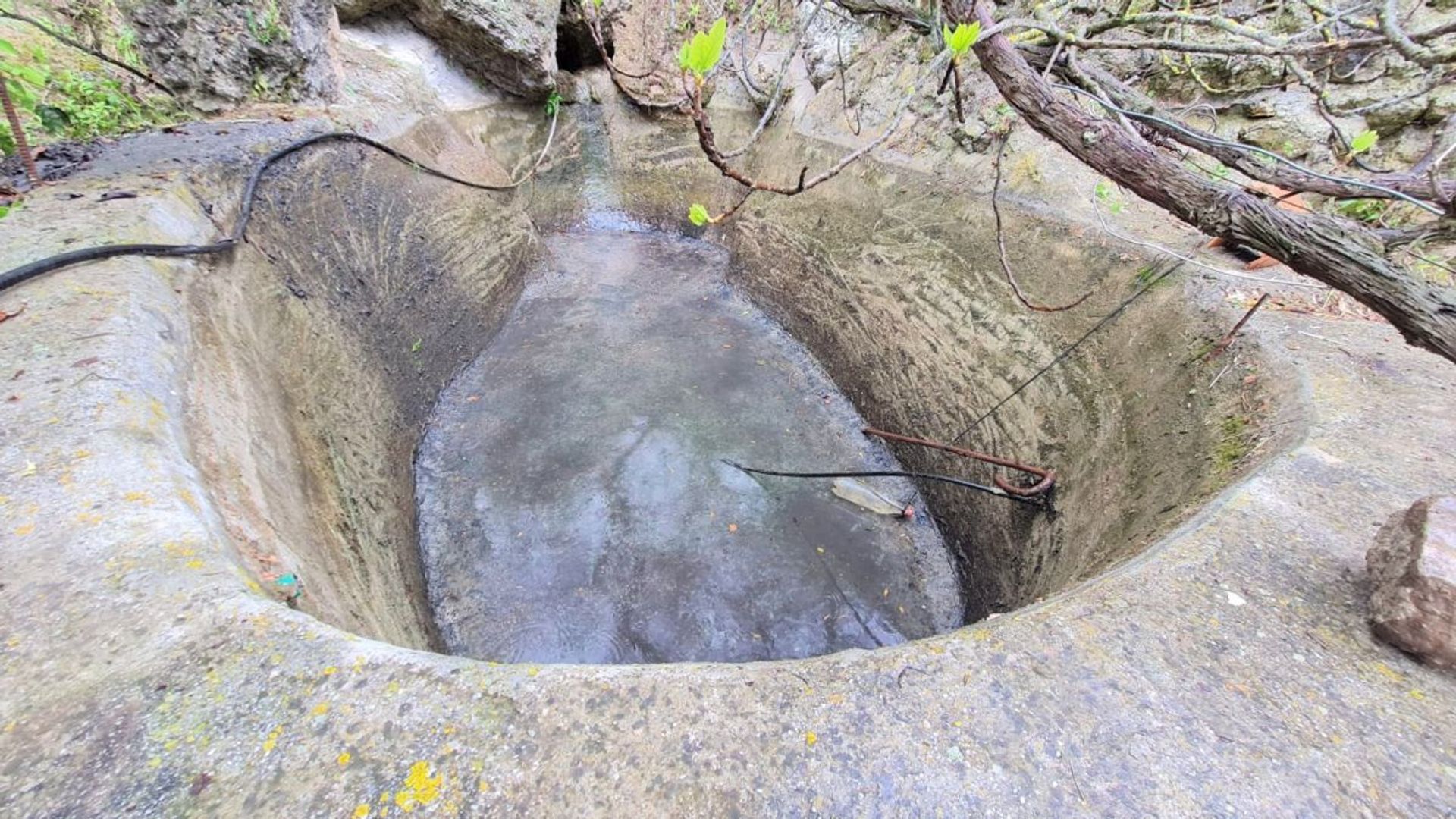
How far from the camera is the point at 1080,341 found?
11.9 ft

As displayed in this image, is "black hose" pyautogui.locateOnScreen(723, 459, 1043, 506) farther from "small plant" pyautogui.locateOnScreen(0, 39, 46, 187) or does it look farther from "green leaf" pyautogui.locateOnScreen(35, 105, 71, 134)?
"green leaf" pyautogui.locateOnScreen(35, 105, 71, 134)

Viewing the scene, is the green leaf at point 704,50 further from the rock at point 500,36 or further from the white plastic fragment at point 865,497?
the rock at point 500,36

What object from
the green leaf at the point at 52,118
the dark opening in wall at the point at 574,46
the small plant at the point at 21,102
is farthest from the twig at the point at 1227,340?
the dark opening in wall at the point at 574,46

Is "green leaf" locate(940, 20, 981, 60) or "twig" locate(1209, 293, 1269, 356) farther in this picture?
"twig" locate(1209, 293, 1269, 356)

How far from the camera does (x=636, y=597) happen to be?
12.0ft

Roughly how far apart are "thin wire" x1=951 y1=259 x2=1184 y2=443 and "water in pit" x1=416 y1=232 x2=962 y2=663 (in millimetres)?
890

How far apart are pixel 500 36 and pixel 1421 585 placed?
343 inches

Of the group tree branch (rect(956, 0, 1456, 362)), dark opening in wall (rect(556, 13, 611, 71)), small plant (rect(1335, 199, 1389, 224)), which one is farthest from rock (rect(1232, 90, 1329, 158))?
dark opening in wall (rect(556, 13, 611, 71))

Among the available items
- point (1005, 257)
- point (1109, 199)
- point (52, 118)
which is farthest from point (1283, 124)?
point (52, 118)

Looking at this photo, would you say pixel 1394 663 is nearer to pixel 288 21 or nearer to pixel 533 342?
pixel 533 342

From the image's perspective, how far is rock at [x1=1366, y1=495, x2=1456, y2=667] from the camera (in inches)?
53.6

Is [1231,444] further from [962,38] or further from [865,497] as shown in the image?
[865,497]

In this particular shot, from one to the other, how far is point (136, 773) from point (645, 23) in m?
10.6

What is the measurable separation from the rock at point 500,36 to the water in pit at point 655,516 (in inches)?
151
